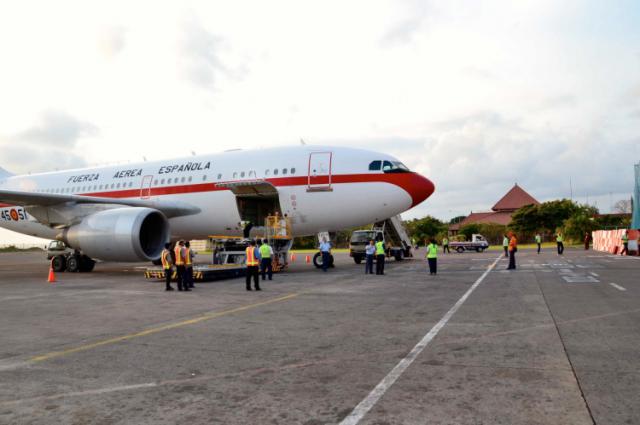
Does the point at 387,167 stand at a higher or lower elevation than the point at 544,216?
lower

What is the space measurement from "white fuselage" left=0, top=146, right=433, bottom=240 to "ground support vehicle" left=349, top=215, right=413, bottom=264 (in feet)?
21.6

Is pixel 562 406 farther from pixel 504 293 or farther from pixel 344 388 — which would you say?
pixel 504 293

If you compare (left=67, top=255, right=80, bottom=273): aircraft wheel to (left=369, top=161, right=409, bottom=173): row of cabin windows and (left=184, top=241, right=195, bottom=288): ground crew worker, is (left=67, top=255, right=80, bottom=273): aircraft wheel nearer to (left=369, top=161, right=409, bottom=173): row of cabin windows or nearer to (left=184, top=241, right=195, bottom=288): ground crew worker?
(left=184, top=241, right=195, bottom=288): ground crew worker

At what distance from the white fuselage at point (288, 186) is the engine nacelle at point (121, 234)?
7.24 feet

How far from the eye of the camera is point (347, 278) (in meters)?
16.8

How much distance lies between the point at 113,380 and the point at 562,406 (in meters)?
4.09

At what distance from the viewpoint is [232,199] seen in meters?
19.7

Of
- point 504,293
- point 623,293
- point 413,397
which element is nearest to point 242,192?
point 504,293

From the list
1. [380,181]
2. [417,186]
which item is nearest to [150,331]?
[380,181]

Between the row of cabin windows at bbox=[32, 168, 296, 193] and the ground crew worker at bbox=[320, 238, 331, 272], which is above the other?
the row of cabin windows at bbox=[32, 168, 296, 193]

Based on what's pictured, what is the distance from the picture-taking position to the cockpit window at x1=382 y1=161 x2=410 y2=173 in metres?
18.4

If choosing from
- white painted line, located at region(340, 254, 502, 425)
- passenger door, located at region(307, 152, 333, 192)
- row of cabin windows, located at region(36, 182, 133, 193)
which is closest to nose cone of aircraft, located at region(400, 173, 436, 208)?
passenger door, located at region(307, 152, 333, 192)

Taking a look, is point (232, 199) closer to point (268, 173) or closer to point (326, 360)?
point (268, 173)

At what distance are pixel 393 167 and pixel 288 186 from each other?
3.87m
